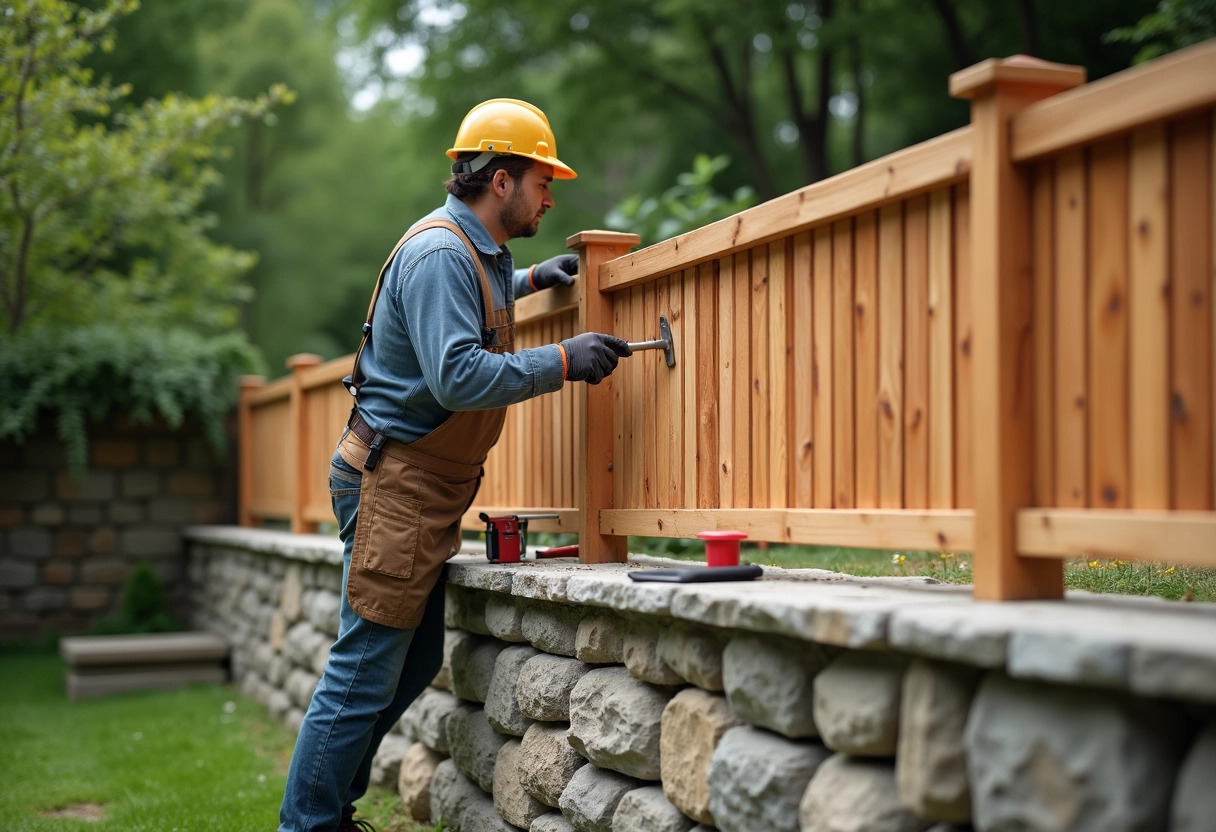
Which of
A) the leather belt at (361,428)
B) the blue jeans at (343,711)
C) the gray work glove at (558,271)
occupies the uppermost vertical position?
the gray work glove at (558,271)

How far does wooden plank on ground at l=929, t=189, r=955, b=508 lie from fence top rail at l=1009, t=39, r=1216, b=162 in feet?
0.82

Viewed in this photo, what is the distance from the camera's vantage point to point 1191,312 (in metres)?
1.91

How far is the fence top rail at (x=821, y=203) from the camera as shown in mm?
2346

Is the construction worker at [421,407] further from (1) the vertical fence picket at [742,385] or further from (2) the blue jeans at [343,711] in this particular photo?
(1) the vertical fence picket at [742,385]

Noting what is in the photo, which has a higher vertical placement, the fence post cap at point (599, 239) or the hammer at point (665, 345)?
the fence post cap at point (599, 239)

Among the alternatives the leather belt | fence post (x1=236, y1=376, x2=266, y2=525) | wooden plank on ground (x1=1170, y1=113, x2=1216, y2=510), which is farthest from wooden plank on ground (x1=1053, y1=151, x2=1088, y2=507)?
fence post (x1=236, y1=376, x2=266, y2=525)

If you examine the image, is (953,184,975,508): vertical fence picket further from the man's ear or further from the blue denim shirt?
the man's ear

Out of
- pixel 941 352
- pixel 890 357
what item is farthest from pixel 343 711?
pixel 941 352

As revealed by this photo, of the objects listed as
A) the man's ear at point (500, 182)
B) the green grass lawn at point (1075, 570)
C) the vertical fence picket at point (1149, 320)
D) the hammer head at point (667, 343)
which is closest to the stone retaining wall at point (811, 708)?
the vertical fence picket at point (1149, 320)

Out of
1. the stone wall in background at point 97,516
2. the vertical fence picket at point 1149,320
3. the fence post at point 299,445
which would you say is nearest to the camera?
the vertical fence picket at point 1149,320

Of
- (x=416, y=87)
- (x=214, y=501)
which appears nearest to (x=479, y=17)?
(x=416, y=87)

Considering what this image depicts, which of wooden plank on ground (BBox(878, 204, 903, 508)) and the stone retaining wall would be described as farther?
wooden plank on ground (BBox(878, 204, 903, 508))

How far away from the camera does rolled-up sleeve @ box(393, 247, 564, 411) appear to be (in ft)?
10.4

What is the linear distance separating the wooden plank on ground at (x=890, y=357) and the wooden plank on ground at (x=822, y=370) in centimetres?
18
